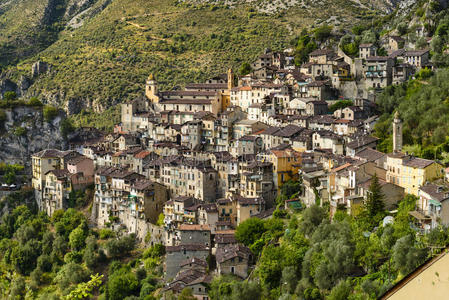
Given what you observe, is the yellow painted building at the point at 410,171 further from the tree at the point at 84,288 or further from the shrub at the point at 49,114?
the shrub at the point at 49,114

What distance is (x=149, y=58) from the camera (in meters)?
82.2

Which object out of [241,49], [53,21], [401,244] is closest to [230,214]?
[401,244]

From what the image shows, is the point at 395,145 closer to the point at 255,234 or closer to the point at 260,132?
the point at 255,234

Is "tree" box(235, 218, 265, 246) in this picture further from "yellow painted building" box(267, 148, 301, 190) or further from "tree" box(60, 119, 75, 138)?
"tree" box(60, 119, 75, 138)

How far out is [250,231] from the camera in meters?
35.7

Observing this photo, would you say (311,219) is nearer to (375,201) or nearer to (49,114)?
(375,201)

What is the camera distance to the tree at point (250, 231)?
35.4 metres

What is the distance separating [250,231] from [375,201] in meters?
8.86

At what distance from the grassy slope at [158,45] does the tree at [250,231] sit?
39.3 m

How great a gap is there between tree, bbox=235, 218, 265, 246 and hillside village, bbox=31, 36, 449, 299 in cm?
78

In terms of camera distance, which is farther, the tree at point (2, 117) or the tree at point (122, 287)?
the tree at point (2, 117)

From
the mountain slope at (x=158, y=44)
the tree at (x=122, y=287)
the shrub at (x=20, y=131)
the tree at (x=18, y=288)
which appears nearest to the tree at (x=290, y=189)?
the tree at (x=122, y=287)

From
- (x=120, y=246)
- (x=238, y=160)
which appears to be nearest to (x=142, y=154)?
(x=120, y=246)

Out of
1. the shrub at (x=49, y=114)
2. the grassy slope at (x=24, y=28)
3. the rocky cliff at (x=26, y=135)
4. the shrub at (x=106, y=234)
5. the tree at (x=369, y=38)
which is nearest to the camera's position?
the shrub at (x=106, y=234)
